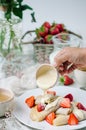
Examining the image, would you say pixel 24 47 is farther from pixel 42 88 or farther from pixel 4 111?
pixel 4 111

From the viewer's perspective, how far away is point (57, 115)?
1031 millimetres

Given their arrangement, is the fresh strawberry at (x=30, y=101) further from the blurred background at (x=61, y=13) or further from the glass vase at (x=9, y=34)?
the blurred background at (x=61, y=13)

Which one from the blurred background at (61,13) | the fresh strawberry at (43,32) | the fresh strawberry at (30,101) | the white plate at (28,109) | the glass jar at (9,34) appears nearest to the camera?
the white plate at (28,109)

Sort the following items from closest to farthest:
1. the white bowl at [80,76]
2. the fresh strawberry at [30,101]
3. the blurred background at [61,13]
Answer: the fresh strawberry at [30,101] → the white bowl at [80,76] → the blurred background at [61,13]

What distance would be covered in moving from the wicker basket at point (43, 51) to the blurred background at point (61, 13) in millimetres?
389

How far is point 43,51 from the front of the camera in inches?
57.4

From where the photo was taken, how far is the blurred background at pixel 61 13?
1936 mm

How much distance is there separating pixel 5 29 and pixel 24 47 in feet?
0.56

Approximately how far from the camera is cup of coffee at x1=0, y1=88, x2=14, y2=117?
102 cm

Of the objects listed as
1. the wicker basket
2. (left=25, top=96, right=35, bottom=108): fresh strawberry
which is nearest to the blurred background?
the wicker basket

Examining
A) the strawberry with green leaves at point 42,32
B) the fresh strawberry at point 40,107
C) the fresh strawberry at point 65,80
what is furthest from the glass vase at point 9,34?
the fresh strawberry at point 40,107

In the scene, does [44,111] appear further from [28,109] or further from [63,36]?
[63,36]

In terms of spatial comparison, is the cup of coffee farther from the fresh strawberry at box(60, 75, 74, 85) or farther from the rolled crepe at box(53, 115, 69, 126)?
the fresh strawberry at box(60, 75, 74, 85)

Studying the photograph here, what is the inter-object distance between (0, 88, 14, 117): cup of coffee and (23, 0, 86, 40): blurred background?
801mm
